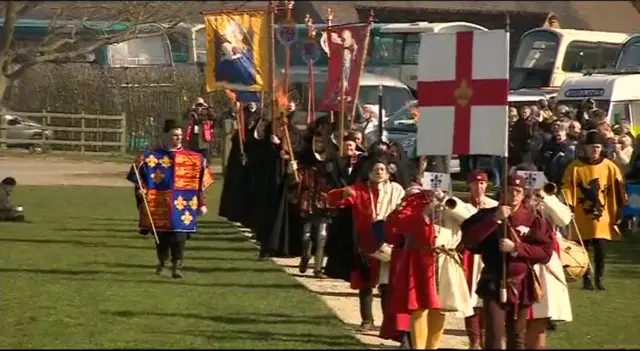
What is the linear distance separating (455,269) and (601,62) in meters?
27.3

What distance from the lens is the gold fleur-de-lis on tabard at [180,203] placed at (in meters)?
16.0

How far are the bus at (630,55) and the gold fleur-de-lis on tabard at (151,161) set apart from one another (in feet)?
60.6

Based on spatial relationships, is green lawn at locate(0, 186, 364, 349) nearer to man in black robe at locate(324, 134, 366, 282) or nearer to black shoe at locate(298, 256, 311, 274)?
black shoe at locate(298, 256, 311, 274)

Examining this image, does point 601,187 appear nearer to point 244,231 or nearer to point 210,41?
point 210,41

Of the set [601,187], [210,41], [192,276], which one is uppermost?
[210,41]

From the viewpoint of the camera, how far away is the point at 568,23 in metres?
45.6

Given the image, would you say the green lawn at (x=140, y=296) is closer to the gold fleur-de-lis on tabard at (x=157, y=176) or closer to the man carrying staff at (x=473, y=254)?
the man carrying staff at (x=473, y=254)

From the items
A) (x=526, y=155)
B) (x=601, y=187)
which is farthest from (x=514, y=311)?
(x=526, y=155)

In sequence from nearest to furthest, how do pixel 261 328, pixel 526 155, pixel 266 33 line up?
1. pixel 261 328
2. pixel 266 33
3. pixel 526 155

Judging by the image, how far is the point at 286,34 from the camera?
724 inches

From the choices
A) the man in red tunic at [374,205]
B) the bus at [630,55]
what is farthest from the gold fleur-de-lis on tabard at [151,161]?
the bus at [630,55]

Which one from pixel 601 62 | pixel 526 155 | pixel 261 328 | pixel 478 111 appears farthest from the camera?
pixel 601 62

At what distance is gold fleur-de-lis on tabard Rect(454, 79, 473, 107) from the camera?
10094 millimetres

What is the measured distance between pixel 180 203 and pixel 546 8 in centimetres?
3031
